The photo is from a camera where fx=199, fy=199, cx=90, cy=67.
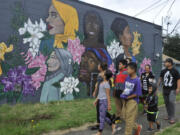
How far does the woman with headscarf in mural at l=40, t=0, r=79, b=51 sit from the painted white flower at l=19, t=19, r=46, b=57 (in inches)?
10.5

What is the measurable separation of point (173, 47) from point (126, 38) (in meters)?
21.7

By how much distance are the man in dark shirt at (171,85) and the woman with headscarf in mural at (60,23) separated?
4.79m

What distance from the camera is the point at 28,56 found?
775 centimetres

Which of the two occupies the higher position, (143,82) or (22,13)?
(22,13)

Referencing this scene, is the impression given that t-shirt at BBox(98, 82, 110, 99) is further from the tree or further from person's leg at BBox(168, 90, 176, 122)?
the tree

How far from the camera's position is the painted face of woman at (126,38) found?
1205 centimetres

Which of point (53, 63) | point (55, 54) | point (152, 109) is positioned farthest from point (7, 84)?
point (152, 109)

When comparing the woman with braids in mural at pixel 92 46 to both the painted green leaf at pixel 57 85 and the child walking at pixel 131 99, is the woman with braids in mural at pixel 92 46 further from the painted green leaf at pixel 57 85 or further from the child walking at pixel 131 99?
the child walking at pixel 131 99

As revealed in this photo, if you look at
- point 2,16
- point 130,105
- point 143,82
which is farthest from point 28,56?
point 130,105

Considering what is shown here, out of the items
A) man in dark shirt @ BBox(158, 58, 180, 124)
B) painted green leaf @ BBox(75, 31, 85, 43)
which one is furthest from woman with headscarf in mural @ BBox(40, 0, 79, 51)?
man in dark shirt @ BBox(158, 58, 180, 124)

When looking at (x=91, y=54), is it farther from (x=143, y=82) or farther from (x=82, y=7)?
(x=143, y=82)

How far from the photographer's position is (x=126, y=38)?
12.3 m

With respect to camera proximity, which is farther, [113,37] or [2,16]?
[113,37]

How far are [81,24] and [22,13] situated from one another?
9.97ft
